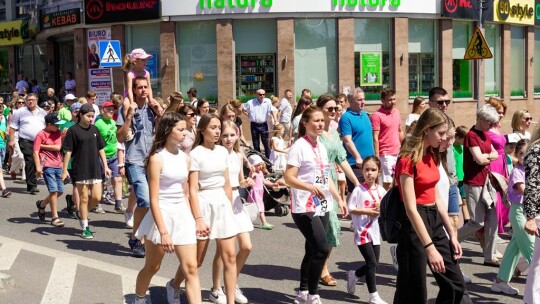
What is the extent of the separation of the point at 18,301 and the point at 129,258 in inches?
87.7

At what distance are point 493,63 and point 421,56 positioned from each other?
4.35 m

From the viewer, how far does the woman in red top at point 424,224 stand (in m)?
6.32

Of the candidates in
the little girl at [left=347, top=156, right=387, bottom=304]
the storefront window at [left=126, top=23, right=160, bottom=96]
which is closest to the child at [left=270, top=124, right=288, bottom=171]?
the little girl at [left=347, top=156, right=387, bottom=304]

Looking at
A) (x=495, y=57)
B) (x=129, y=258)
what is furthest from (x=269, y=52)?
(x=129, y=258)

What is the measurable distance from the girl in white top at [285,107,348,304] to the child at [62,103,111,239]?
174 inches

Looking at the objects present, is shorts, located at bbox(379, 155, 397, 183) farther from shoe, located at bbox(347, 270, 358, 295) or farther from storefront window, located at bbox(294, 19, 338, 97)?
storefront window, located at bbox(294, 19, 338, 97)

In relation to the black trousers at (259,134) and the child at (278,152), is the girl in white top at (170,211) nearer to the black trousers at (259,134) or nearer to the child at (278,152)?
the child at (278,152)

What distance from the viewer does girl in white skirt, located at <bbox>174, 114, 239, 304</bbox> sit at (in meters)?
7.38

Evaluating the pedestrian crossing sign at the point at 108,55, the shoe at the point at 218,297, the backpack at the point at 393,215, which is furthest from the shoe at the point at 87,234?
the pedestrian crossing sign at the point at 108,55

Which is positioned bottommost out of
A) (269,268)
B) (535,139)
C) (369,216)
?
(269,268)

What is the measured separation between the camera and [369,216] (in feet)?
27.8

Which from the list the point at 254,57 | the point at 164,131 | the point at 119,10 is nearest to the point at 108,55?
the point at 254,57

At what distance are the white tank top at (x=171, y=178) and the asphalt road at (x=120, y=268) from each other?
149 centimetres

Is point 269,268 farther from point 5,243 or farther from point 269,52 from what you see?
point 269,52
